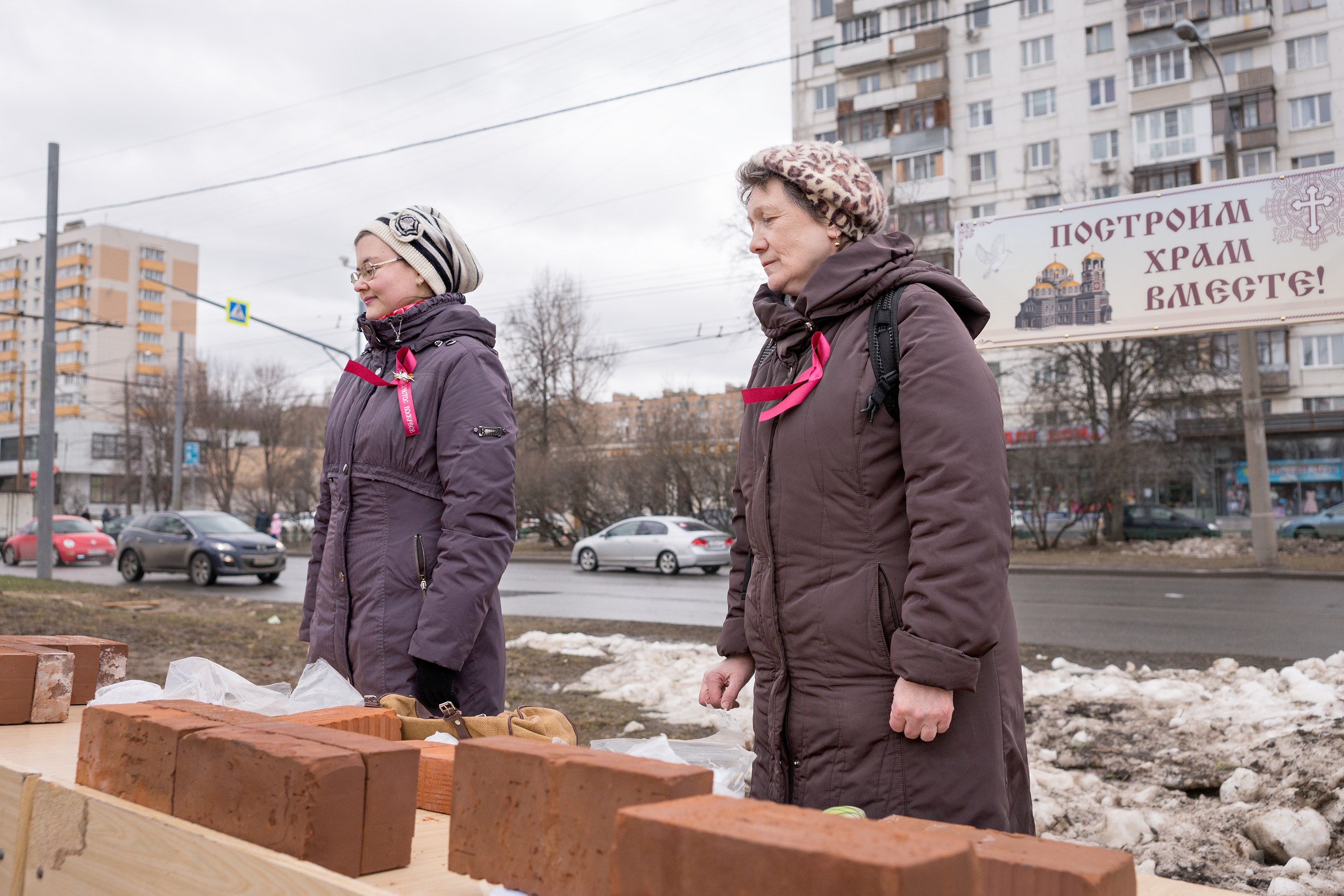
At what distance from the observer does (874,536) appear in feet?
6.34

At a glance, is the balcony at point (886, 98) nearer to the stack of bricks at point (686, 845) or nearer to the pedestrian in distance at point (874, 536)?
the pedestrian in distance at point (874, 536)

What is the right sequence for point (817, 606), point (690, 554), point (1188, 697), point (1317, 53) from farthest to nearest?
point (1317, 53) → point (690, 554) → point (1188, 697) → point (817, 606)

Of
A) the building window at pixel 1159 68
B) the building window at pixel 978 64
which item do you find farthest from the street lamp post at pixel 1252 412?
the building window at pixel 978 64

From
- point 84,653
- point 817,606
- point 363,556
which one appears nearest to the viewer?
point 817,606

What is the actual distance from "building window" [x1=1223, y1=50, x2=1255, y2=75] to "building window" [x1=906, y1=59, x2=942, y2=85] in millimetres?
11248

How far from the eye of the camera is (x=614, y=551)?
23328 mm

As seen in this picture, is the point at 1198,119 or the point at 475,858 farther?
the point at 1198,119

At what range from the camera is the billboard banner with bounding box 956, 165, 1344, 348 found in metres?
8.88

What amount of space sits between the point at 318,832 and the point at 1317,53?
4803 centimetres

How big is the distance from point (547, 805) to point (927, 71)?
49.0 meters

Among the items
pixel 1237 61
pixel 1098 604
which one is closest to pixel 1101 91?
pixel 1237 61

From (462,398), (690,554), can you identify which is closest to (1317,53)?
(690,554)

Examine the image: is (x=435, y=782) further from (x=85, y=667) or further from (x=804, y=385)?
(x=85, y=667)

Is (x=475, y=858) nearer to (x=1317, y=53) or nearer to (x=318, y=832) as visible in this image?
(x=318, y=832)
